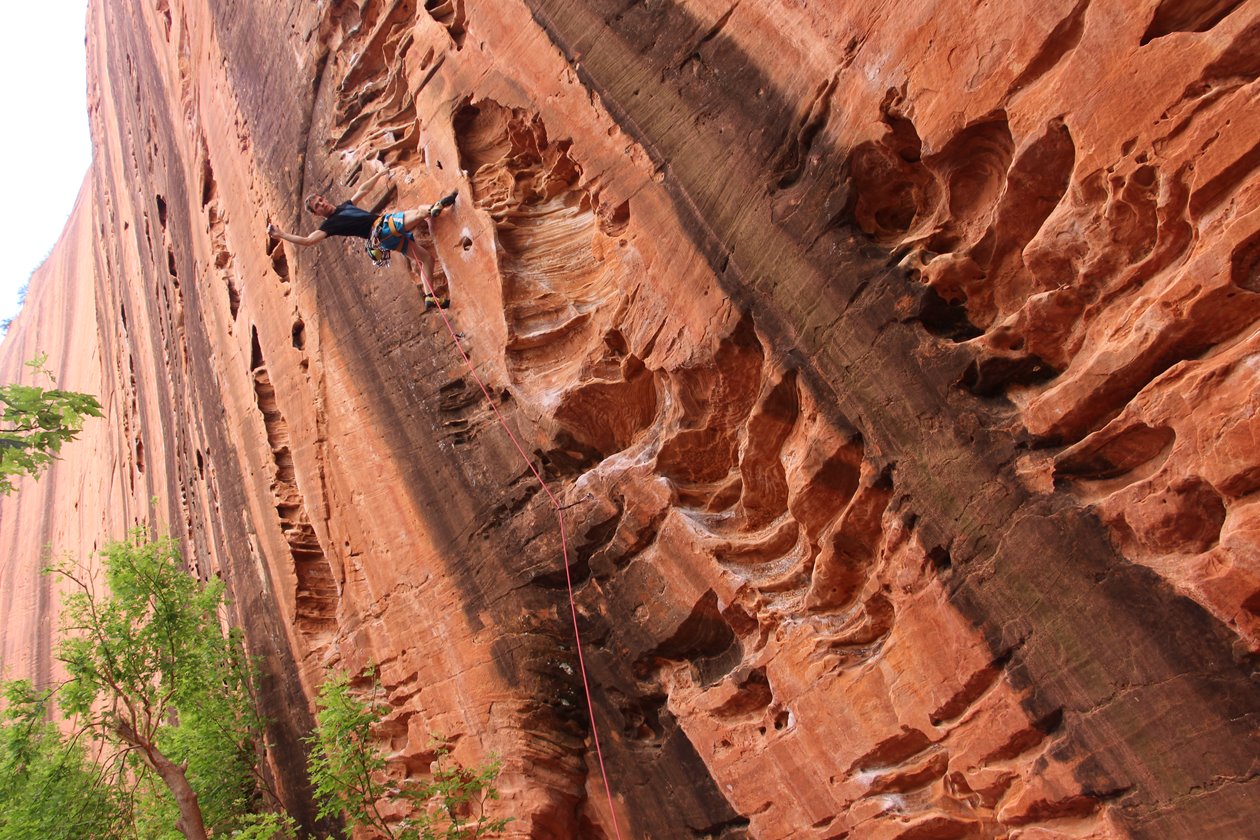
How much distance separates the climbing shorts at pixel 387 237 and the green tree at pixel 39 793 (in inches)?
281

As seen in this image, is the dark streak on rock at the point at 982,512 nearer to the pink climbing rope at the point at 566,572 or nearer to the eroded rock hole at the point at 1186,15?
the eroded rock hole at the point at 1186,15

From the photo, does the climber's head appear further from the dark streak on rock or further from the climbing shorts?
the dark streak on rock

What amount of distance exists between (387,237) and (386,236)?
20mm

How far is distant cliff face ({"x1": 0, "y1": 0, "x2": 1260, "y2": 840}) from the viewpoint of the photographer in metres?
4.38

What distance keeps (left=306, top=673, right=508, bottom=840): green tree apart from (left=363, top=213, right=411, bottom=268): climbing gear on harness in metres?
4.54

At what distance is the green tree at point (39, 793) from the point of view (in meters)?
10.1

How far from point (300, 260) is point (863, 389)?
7.79 metres

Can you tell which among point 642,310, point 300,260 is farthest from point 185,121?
point 642,310

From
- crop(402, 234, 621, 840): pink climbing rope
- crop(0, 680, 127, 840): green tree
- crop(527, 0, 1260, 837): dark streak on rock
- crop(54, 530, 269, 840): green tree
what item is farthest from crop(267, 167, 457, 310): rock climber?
crop(0, 680, 127, 840): green tree

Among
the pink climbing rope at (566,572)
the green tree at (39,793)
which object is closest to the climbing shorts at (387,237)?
the pink climbing rope at (566,572)

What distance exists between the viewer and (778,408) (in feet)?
20.7

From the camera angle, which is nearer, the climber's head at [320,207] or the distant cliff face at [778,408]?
the distant cliff face at [778,408]

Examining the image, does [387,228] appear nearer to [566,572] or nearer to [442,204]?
[442,204]

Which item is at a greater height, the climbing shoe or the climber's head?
the climber's head
